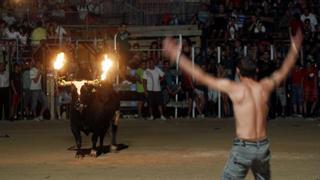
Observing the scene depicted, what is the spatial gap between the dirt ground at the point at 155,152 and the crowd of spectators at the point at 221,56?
4.80ft

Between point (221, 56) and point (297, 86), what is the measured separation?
2.66 m

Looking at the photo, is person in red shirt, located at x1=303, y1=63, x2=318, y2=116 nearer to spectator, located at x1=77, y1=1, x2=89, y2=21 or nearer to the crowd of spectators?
the crowd of spectators

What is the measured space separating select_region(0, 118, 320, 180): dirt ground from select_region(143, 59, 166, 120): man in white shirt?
1310mm

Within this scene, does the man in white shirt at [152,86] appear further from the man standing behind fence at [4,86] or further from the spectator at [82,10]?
the spectator at [82,10]

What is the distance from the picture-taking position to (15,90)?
2194 centimetres

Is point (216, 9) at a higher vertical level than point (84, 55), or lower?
→ higher

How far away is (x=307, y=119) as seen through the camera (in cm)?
2141

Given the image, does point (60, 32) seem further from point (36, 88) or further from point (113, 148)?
point (113, 148)

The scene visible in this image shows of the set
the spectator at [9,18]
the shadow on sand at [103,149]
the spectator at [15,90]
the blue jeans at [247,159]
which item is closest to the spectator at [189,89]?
the spectator at [15,90]

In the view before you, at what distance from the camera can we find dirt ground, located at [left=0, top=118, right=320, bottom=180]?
452 inches

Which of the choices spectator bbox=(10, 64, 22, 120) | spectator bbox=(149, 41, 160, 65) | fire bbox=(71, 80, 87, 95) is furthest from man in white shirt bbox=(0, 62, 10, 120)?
fire bbox=(71, 80, 87, 95)

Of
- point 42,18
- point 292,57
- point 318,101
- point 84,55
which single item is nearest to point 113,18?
A: point 42,18

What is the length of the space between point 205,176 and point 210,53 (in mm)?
11914

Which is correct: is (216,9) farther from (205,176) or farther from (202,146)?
(205,176)
